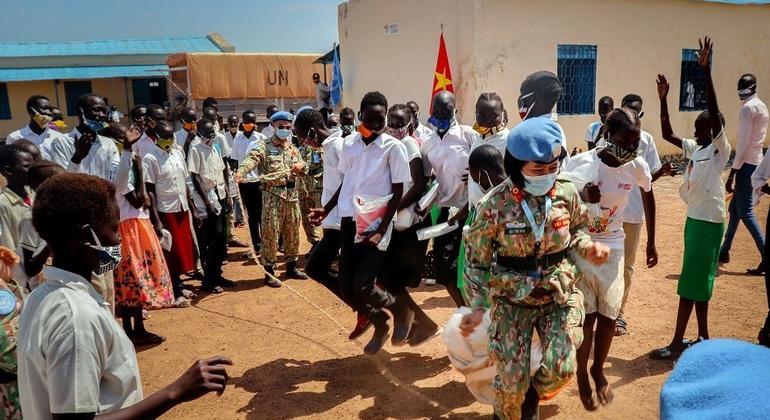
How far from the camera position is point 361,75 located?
1634 centimetres

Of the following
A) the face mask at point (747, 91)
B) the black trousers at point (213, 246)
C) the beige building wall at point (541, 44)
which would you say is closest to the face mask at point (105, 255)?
the black trousers at point (213, 246)

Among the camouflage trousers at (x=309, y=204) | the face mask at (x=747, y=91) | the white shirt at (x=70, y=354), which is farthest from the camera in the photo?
the camouflage trousers at (x=309, y=204)

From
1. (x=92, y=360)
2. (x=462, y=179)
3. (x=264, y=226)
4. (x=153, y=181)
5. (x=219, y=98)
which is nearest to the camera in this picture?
(x=92, y=360)

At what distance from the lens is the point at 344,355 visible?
5145 mm

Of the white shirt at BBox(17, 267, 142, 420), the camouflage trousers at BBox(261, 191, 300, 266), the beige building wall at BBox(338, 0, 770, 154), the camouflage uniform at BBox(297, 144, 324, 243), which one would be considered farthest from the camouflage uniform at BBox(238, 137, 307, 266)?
the beige building wall at BBox(338, 0, 770, 154)

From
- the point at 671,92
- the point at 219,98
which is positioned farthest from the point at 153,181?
the point at 219,98

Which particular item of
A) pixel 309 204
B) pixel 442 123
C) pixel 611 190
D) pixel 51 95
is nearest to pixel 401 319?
pixel 442 123

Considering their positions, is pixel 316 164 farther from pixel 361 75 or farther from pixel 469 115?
pixel 361 75

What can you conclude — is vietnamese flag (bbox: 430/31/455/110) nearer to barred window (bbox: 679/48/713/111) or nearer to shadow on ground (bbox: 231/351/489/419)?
shadow on ground (bbox: 231/351/489/419)

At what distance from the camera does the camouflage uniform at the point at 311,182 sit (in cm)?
819

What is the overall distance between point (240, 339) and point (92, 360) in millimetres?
4033

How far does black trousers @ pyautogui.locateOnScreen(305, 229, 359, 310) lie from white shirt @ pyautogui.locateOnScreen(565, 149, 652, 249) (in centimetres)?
213

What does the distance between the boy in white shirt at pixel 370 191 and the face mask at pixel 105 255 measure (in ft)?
8.84

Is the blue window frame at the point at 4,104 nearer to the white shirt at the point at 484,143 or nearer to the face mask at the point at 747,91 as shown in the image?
the white shirt at the point at 484,143
